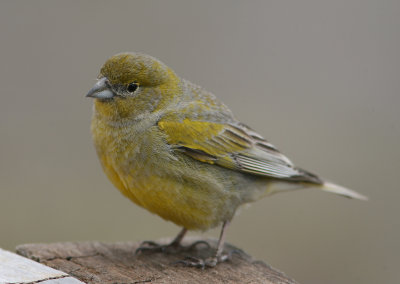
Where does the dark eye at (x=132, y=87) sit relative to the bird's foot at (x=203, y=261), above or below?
above

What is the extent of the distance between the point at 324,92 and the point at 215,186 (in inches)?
276

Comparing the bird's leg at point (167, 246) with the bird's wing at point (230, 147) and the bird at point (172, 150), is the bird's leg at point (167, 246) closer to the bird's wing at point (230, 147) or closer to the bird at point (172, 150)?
the bird at point (172, 150)

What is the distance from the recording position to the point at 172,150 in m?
6.02

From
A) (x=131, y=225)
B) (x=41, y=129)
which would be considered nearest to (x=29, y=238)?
(x=131, y=225)

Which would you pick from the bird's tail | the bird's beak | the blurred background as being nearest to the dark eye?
the bird's beak

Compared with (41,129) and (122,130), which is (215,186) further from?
(41,129)

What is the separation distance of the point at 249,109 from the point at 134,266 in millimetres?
6292

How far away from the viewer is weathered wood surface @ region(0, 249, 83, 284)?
4.68 m

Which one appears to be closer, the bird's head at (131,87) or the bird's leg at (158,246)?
the bird's head at (131,87)

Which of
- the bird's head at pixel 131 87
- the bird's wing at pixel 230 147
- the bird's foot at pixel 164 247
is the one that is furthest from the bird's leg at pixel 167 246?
the bird's head at pixel 131 87

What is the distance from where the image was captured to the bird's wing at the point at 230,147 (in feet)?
20.1

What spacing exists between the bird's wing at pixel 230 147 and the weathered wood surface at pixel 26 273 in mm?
1659

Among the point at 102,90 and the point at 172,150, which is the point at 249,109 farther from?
the point at 102,90

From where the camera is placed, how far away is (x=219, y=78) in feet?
40.4
